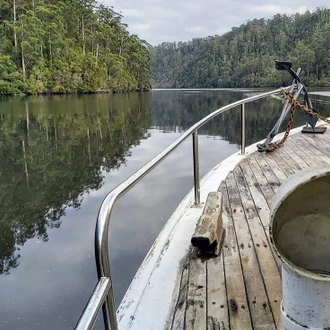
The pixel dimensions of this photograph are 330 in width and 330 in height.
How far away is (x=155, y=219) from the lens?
5.15m

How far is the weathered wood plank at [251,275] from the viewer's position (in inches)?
58.6

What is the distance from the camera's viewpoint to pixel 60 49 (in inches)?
1719

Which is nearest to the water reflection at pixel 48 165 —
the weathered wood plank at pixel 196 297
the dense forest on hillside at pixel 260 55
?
the weathered wood plank at pixel 196 297

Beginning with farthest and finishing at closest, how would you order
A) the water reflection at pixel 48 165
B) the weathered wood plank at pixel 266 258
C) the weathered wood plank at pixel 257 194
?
1. the water reflection at pixel 48 165
2. the weathered wood plank at pixel 257 194
3. the weathered wood plank at pixel 266 258

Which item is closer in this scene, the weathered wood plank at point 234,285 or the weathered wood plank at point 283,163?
the weathered wood plank at point 234,285

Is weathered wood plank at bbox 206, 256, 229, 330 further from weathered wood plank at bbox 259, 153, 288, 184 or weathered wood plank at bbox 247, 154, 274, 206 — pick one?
weathered wood plank at bbox 259, 153, 288, 184

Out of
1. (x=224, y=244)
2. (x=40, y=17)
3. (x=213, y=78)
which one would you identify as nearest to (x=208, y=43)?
(x=213, y=78)

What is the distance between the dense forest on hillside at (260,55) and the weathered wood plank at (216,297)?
5668cm

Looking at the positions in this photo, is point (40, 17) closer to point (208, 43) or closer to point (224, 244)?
point (224, 244)

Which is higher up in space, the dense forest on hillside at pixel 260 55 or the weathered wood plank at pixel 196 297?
the dense forest on hillside at pixel 260 55

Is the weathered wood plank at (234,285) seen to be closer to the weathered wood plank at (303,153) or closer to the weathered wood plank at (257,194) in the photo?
the weathered wood plank at (257,194)

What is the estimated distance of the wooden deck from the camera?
150 centimetres

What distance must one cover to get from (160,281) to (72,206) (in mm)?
4281

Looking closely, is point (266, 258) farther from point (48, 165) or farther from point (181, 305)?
point (48, 165)
